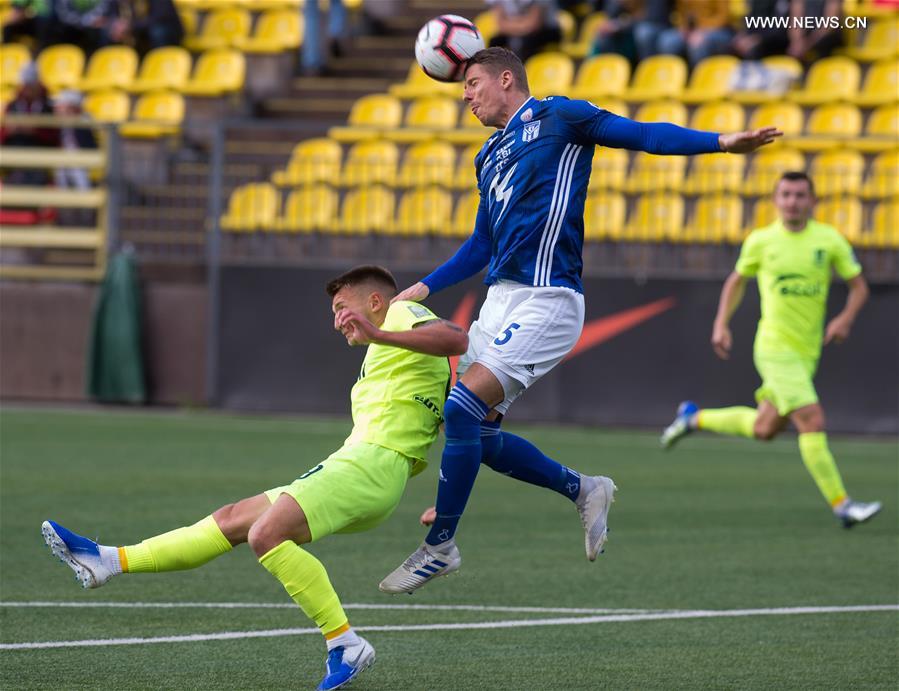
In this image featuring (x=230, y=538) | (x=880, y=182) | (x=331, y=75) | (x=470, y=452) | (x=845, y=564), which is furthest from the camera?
(x=331, y=75)

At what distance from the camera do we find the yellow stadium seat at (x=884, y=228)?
1603cm

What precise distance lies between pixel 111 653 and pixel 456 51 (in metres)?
2.81

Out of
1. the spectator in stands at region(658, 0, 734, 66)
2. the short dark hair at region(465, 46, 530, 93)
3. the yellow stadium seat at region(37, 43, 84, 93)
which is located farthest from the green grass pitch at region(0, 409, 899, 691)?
the yellow stadium seat at region(37, 43, 84, 93)

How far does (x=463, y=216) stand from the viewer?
17141 millimetres

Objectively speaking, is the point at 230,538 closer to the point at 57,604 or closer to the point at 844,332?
the point at 57,604

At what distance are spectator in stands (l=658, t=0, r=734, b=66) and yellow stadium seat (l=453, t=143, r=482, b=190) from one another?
2.86 meters

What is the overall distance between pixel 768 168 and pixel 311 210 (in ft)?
15.8

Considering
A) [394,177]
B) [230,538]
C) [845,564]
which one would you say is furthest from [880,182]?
[230,538]

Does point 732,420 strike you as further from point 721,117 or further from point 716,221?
point 721,117

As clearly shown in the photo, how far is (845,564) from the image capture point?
8.66 meters

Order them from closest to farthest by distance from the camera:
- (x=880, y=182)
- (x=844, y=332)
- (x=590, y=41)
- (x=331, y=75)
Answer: (x=844, y=332) < (x=880, y=182) < (x=590, y=41) < (x=331, y=75)

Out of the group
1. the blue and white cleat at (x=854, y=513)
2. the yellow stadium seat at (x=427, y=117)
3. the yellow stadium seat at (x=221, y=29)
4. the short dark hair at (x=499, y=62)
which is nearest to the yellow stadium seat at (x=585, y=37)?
the yellow stadium seat at (x=427, y=117)

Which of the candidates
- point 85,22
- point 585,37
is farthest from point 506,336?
point 85,22

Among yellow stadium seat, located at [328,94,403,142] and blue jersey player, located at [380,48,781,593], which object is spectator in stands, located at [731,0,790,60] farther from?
blue jersey player, located at [380,48,781,593]
